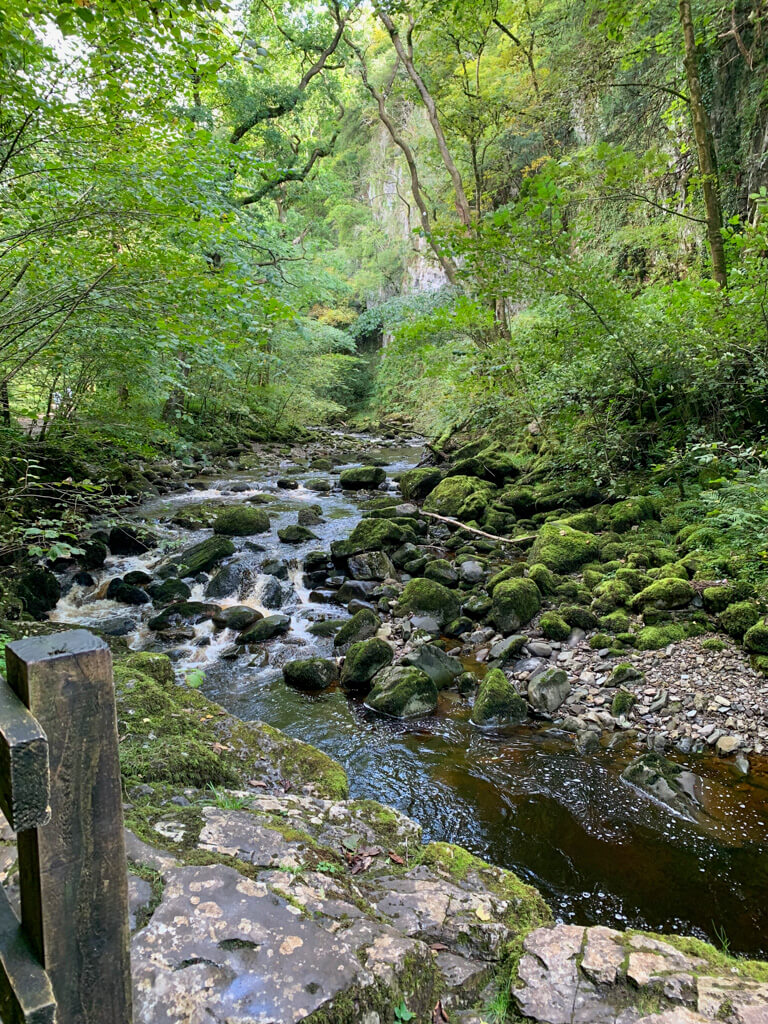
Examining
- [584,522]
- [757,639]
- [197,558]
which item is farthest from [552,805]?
[197,558]

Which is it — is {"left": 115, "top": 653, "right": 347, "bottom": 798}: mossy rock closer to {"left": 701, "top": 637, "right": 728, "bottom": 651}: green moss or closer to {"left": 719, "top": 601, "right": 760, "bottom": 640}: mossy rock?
{"left": 701, "top": 637, "right": 728, "bottom": 651}: green moss

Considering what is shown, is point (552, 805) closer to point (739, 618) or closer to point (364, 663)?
point (364, 663)

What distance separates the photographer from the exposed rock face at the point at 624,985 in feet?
5.53

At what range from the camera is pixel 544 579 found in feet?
21.5

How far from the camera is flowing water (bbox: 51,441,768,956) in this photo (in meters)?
2.98

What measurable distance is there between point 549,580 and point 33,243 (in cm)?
606

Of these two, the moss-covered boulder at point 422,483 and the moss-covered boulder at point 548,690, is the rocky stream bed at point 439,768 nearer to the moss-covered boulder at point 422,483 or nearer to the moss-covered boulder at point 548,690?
the moss-covered boulder at point 548,690

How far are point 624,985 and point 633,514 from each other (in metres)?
6.37

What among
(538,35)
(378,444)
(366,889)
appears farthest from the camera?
(378,444)

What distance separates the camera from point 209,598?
758 centimetres

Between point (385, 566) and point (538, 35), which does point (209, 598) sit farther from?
point (538, 35)

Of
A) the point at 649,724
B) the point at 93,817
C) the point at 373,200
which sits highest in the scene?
the point at 373,200

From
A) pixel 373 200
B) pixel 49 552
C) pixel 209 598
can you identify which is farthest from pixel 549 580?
pixel 373 200

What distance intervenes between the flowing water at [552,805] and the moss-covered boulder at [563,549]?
9.00 ft
